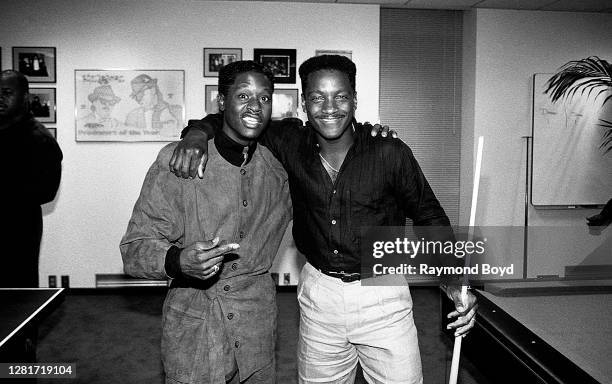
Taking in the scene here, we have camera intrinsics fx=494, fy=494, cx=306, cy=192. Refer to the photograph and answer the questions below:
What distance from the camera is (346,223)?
5.62 feet

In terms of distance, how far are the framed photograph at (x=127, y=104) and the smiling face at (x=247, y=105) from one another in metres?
3.12

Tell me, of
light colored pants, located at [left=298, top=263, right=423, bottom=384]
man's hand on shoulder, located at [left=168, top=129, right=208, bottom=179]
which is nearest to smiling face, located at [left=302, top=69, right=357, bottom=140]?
man's hand on shoulder, located at [left=168, top=129, right=208, bottom=179]

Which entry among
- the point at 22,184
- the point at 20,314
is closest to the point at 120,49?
the point at 22,184

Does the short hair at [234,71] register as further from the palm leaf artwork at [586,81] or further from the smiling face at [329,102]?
the palm leaf artwork at [586,81]

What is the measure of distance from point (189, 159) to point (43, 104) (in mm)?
3690

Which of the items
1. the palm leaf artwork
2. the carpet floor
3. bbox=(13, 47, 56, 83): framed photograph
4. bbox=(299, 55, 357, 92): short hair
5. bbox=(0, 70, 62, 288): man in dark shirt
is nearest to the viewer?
bbox=(299, 55, 357, 92): short hair

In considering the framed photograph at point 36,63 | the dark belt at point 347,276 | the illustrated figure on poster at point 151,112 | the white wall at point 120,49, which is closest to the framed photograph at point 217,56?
the white wall at point 120,49

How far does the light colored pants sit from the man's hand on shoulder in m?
0.57

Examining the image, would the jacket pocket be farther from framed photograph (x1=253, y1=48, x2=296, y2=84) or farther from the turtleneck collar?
framed photograph (x1=253, y1=48, x2=296, y2=84)

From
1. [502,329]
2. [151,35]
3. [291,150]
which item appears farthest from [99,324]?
[502,329]

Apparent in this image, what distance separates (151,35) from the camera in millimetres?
4523

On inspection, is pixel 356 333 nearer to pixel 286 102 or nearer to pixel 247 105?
pixel 247 105

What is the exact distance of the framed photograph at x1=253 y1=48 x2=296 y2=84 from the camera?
4590 millimetres

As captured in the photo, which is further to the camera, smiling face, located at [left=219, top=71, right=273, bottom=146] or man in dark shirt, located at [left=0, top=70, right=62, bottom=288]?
man in dark shirt, located at [left=0, top=70, right=62, bottom=288]
